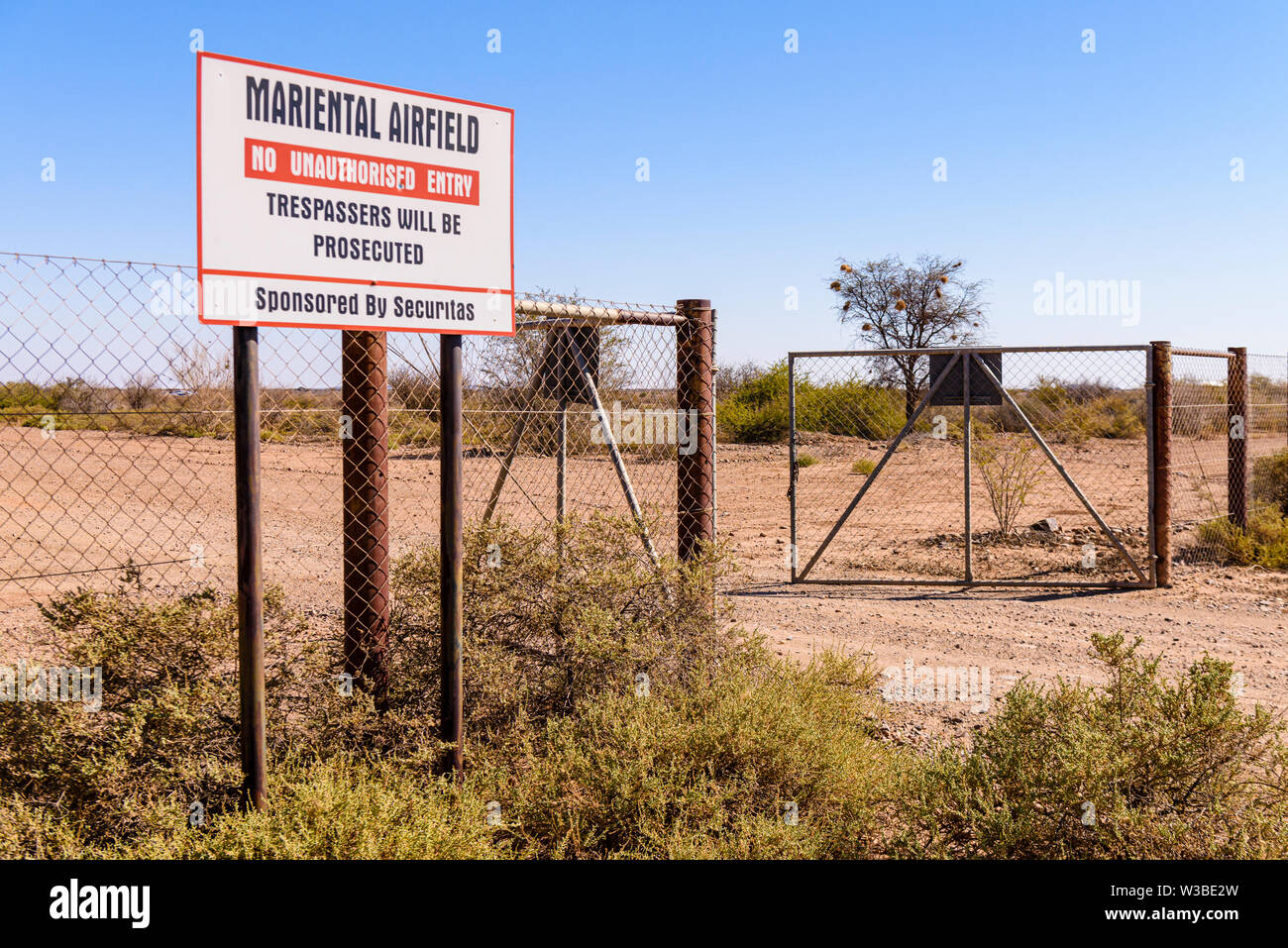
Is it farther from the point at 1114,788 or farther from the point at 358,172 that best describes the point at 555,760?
the point at 358,172

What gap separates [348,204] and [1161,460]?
879 centimetres

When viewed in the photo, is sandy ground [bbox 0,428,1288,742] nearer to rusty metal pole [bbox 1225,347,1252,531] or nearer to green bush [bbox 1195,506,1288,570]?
green bush [bbox 1195,506,1288,570]

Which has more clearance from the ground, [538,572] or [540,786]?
[538,572]

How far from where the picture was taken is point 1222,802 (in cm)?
359

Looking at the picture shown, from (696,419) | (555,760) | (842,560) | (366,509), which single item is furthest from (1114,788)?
(842,560)

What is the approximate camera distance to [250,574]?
3615 millimetres

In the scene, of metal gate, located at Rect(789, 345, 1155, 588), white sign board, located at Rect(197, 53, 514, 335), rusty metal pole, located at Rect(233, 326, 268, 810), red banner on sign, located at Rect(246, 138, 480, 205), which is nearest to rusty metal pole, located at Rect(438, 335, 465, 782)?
white sign board, located at Rect(197, 53, 514, 335)

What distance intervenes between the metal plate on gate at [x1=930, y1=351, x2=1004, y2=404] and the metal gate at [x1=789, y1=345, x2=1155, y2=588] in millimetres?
15

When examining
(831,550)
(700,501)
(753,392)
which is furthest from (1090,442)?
(700,501)

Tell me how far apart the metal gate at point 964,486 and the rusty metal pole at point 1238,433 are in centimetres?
102

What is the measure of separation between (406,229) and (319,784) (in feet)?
7.46

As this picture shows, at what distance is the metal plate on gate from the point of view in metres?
9.70
